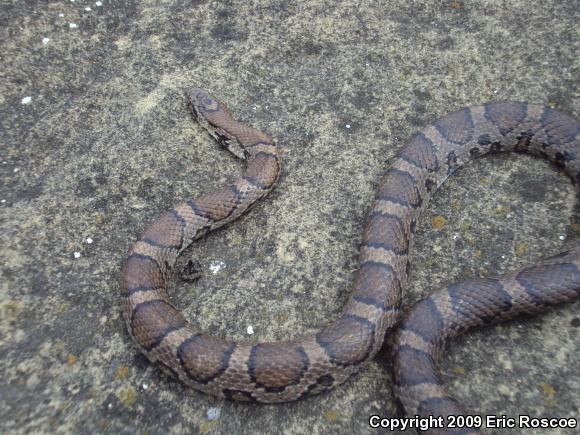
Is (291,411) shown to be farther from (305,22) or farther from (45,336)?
(305,22)

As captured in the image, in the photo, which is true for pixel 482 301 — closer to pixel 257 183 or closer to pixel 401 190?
pixel 401 190

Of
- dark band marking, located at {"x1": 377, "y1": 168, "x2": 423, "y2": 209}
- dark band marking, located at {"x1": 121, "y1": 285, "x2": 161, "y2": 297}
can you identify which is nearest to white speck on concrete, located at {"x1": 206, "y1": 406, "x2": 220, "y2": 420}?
dark band marking, located at {"x1": 121, "y1": 285, "x2": 161, "y2": 297}

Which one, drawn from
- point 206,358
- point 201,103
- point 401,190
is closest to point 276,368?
point 206,358

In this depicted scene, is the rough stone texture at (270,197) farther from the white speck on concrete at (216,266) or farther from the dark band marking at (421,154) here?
the dark band marking at (421,154)

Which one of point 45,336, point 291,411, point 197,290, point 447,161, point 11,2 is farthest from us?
point 11,2

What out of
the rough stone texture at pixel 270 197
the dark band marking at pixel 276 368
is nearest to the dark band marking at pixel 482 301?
the rough stone texture at pixel 270 197

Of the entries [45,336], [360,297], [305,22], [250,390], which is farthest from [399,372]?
[305,22]
